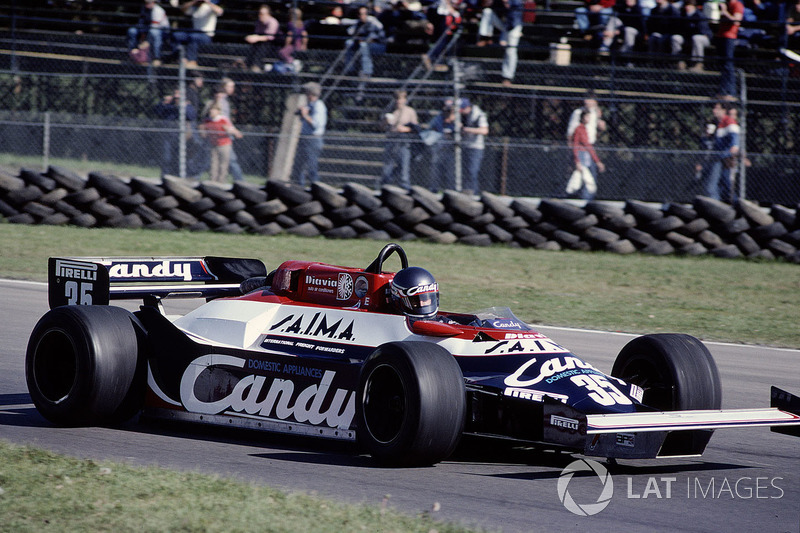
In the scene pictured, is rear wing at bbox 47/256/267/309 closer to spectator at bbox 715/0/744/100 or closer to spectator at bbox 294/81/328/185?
spectator at bbox 294/81/328/185

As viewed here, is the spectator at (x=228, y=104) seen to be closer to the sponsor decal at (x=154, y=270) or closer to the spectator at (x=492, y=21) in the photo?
the spectator at (x=492, y=21)

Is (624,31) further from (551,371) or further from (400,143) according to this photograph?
(551,371)

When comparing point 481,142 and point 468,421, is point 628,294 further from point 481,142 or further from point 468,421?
point 468,421

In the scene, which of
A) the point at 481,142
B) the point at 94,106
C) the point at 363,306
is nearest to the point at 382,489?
the point at 363,306

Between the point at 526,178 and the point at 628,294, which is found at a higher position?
the point at 526,178

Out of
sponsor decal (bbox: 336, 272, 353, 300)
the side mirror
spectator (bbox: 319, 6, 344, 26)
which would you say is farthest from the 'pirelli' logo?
spectator (bbox: 319, 6, 344, 26)

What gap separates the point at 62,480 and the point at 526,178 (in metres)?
11.7

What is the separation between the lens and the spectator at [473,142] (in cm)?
1587

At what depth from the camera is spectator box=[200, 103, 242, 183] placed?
1630cm

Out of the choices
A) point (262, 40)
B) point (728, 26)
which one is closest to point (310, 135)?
point (262, 40)

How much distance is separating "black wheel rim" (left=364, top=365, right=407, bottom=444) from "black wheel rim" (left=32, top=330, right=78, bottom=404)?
6.98ft

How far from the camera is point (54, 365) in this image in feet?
22.4

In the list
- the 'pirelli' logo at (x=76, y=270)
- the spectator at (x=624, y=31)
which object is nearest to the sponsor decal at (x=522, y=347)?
the 'pirelli' logo at (x=76, y=270)

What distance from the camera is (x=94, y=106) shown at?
55.7ft
